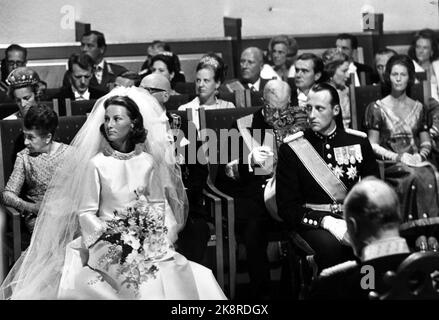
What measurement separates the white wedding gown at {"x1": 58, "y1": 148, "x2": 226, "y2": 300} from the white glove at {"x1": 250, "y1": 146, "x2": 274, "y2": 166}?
786 millimetres

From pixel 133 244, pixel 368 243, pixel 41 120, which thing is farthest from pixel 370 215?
pixel 41 120

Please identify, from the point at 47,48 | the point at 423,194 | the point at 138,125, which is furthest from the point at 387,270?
A: the point at 47,48

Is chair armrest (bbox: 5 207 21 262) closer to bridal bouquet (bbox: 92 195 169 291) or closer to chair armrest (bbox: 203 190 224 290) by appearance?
bridal bouquet (bbox: 92 195 169 291)

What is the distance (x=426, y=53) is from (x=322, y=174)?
3.37 m

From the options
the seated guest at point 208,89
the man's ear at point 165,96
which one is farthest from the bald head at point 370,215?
the seated guest at point 208,89

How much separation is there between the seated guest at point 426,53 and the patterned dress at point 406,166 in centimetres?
169

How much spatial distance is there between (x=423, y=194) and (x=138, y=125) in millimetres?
2080

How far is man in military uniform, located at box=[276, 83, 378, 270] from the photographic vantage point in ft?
17.8

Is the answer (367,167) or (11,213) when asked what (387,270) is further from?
(11,213)

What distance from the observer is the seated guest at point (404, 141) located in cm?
632

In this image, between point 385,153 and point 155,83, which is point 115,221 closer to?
point 155,83

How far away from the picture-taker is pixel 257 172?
6.05 m

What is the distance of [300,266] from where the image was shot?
5613 mm

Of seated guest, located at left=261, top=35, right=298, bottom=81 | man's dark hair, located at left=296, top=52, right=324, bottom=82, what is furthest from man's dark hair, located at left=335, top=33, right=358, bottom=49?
man's dark hair, located at left=296, top=52, right=324, bottom=82
